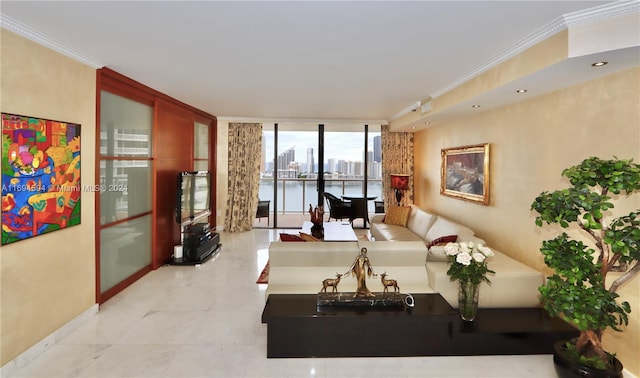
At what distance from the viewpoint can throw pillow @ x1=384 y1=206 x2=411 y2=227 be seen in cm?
662

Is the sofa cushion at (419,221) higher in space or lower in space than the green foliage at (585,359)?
higher

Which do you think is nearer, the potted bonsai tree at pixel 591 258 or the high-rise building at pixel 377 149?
the potted bonsai tree at pixel 591 258

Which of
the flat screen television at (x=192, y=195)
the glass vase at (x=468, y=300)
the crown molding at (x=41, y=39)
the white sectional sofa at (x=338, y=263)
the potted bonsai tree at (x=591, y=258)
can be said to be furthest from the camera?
the flat screen television at (x=192, y=195)

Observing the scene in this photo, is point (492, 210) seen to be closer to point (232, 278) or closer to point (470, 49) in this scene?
point (470, 49)

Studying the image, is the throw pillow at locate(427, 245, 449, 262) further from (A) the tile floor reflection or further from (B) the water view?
(B) the water view

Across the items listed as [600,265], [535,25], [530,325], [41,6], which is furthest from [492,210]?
[41,6]

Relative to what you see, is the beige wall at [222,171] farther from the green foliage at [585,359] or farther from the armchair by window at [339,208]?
the green foliage at [585,359]

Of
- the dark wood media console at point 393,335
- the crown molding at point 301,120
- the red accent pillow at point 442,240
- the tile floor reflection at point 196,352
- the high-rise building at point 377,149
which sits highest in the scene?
the crown molding at point 301,120

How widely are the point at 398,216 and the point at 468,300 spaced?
3.85m

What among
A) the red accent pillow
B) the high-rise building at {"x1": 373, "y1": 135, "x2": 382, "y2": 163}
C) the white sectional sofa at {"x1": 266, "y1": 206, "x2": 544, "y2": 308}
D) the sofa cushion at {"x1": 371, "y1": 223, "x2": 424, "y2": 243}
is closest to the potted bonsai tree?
the white sectional sofa at {"x1": 266, "y1": 206, "x2": 544, "y2": 308}

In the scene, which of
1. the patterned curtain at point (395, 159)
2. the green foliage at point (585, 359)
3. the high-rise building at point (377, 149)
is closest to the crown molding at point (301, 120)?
the patterned curtain at point (395, 159)

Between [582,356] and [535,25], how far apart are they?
232 cm

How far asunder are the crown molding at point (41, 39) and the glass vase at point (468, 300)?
405cm

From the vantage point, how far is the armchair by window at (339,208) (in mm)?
7734
